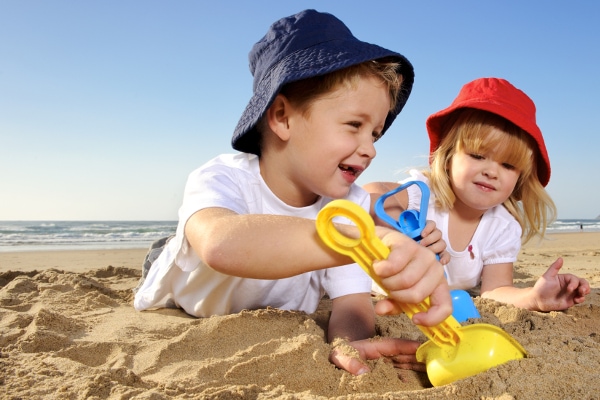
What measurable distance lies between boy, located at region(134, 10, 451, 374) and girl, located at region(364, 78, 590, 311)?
70cm

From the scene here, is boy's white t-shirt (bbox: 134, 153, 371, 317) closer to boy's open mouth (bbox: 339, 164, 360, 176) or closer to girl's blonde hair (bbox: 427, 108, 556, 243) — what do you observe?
boy's open mouth (bbox: 339, 164, 360, 176)

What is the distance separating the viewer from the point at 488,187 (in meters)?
2.85

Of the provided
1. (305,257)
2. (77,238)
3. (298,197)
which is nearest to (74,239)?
(77,238)

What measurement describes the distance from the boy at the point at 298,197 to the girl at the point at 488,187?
70cm

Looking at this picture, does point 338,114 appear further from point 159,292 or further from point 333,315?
point 159,292

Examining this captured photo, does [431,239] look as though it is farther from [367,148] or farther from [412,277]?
[412,277]

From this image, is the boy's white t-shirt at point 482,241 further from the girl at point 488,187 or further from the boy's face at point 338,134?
the boy's face at point 338,134

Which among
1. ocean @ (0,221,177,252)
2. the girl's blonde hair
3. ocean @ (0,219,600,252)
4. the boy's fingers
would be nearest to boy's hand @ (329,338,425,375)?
the boy's fingers

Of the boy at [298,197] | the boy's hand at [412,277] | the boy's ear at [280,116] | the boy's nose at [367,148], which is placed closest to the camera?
the boy's hand at [412,277]

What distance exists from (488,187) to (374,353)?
1.60 meters

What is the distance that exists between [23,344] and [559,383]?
165cm

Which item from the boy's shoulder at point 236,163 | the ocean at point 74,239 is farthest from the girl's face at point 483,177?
the ocean at point 74,239

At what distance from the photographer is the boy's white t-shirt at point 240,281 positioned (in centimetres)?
223

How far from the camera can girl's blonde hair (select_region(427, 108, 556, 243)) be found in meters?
2.83
